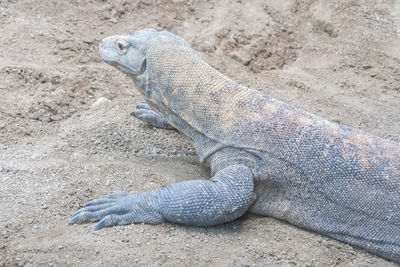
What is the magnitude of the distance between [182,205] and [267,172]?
797 mm

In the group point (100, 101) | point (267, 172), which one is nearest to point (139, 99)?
point (100, 101)

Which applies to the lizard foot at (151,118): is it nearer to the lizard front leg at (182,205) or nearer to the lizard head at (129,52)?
the lizard head at (129,52)

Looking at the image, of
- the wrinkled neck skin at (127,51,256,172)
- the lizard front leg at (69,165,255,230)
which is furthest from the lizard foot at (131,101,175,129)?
the lizard front leg at (69,165,255,230)

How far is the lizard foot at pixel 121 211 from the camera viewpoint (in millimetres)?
3908

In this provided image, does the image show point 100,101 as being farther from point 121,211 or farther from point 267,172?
point 267,172

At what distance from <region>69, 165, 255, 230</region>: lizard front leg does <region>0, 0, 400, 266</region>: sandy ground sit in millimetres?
106

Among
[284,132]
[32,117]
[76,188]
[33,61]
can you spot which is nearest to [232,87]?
[284,132]

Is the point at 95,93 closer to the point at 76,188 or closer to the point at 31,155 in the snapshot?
the point at 31,155

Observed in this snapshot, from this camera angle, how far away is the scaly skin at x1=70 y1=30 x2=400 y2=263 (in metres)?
3.95

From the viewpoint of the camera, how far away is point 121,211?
13.0ft

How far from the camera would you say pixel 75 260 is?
348 centimetres

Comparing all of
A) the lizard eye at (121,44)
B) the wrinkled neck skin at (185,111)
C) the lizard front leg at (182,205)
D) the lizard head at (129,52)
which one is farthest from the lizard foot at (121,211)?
the lizard eye at (121,44)

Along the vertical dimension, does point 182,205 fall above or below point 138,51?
below

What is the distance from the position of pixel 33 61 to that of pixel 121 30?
1.45 meters
